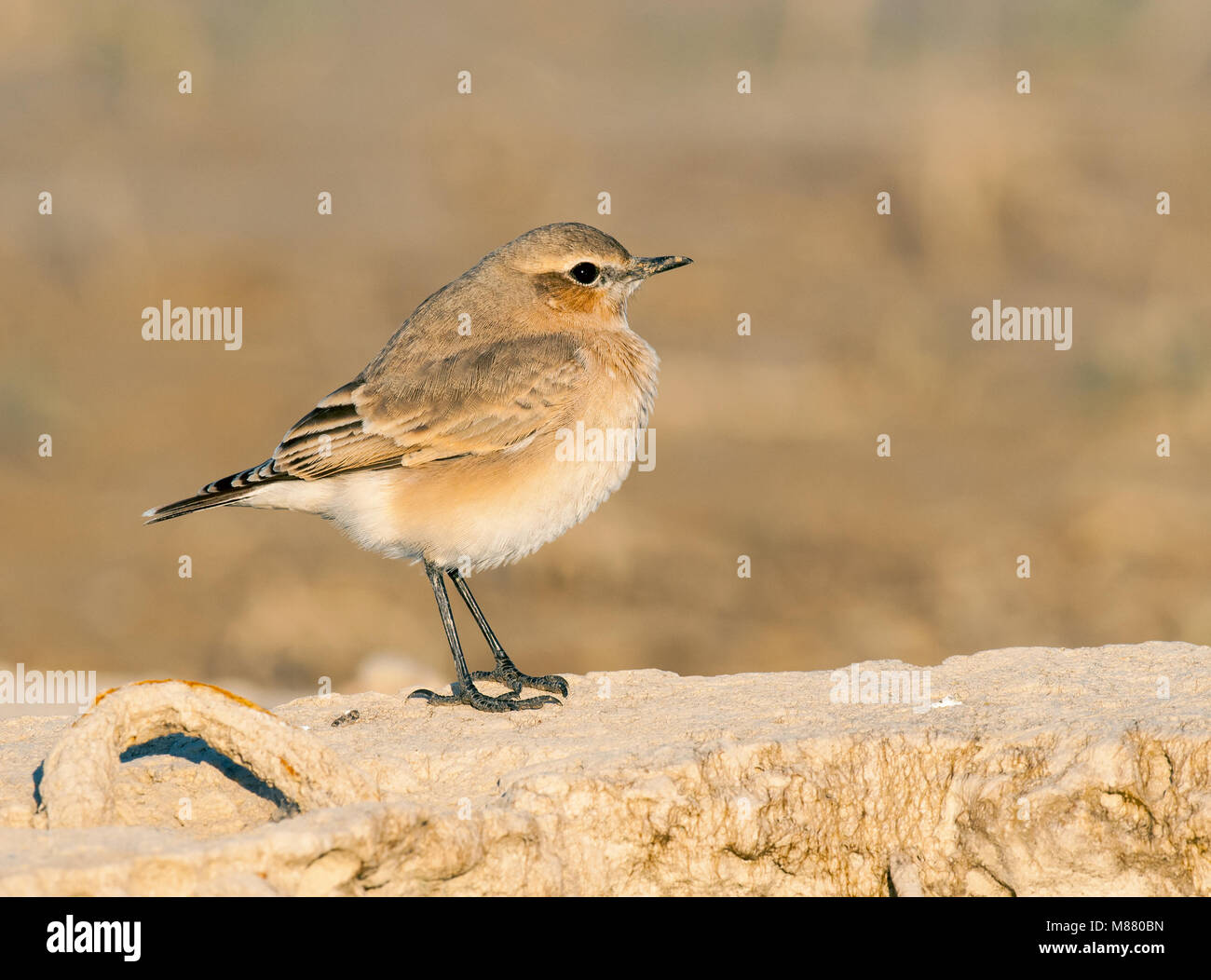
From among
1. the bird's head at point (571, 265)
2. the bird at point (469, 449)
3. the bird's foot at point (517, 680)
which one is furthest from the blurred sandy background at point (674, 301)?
the bird's head at point (571, 265)

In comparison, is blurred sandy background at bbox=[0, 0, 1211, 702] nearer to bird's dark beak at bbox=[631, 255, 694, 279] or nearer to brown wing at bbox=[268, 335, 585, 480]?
brown wing at bbox=[268, 335, 585, 480]

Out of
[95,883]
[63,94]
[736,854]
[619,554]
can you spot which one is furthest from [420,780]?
[63,94]

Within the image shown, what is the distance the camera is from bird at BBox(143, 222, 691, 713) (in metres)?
8.27

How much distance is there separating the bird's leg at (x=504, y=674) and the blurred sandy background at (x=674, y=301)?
3089mm

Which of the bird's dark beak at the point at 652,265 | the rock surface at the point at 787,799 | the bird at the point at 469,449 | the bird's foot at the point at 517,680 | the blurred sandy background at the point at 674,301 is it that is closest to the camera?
the rock surface at the point at 787,799

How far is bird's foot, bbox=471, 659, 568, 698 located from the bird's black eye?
2.24m

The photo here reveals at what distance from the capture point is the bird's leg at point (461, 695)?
8.05 metres

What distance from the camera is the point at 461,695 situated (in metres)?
8.20

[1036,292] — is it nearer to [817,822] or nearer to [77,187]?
[77,187]

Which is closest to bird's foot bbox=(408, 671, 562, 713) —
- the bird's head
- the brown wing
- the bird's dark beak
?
the brown wing

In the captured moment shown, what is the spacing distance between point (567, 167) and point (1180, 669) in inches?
792

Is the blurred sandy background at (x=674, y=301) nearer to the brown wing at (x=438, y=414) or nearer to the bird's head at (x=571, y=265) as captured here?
the brown wing at (x=438, y=414)

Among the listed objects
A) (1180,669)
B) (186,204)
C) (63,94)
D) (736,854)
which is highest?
(63,94)

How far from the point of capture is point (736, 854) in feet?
21.2
